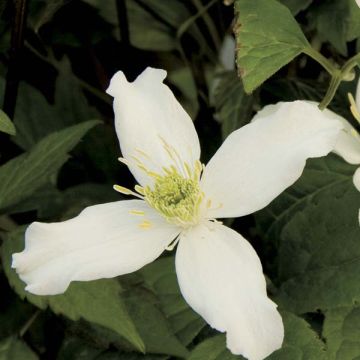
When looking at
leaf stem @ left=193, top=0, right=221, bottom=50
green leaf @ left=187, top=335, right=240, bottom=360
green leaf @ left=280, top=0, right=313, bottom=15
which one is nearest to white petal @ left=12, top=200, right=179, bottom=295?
green leaf @ left=187, top=335, right=240, bottom=360

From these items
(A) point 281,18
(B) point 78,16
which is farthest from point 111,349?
(B) point 78,16

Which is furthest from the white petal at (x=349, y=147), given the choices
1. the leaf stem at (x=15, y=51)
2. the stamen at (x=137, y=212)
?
the leaf stem at (x=15, y=51)

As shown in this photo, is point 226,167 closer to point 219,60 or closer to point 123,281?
point 123,281

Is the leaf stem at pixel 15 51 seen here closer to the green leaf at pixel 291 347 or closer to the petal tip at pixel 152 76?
Answer: the petal tip at pixel 152 76

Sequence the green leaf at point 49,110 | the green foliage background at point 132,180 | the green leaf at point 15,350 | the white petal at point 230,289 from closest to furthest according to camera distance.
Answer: the white petal at point 230,289 → the green foliage background at point 132,180 → the green leaf at point 15,350 → the green leaf at point 49,110

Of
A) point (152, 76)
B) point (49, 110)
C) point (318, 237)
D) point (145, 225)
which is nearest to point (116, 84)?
point (152, 76)

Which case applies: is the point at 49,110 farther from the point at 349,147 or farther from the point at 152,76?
the point at 349,147
